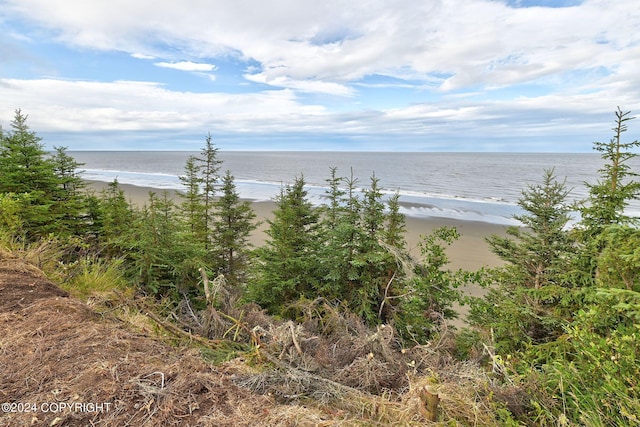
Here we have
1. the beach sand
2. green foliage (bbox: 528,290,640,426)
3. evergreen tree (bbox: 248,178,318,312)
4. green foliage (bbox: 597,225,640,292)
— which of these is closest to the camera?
green foliage (bbox: 528,290,640,426)

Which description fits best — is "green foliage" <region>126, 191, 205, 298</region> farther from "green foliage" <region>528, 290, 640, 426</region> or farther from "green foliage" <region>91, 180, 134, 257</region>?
"green foliage" <region>528, 290, 640, 426</region>

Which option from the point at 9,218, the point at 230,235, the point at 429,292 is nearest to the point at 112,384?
the point at 429,292

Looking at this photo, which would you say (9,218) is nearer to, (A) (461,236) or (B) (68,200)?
(B) (68,200)

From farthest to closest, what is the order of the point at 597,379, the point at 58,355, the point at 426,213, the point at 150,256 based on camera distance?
1. the point at 426,213
2. the point at 150,256
3. the point at 58,355
4. the point at 597,379

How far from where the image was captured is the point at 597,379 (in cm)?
259

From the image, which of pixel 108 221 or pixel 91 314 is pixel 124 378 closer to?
pixel 91 314

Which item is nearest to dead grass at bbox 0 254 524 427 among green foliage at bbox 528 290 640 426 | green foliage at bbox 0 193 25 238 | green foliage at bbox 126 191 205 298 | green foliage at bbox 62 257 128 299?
green foliage at bbox 528 290 640 426

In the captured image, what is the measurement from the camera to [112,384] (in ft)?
8.71

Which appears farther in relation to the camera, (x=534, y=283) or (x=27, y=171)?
(x=27, y=171)

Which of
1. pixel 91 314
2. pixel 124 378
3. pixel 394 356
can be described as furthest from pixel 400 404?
pixel 91 314

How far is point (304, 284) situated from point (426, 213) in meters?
20.0

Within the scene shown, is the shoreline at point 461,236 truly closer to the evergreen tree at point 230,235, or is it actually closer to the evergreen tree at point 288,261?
the evergreen tree at point 230,235

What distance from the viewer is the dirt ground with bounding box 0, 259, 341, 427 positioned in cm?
242

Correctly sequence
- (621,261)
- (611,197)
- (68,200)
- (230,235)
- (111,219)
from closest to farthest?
1. (621,261)
2. (611,197)
3. (68,200)
4. (111,219)
5. (230,235)
